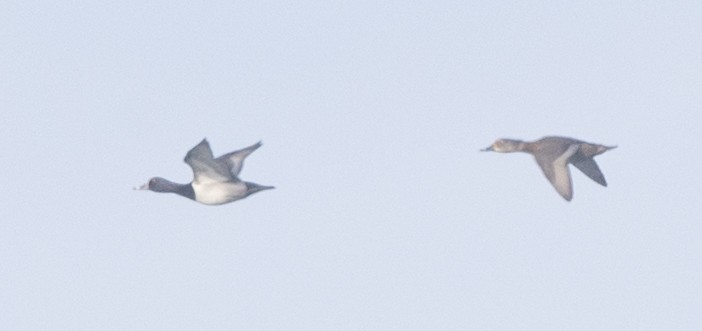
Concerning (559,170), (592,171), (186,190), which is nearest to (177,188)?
(186,190)

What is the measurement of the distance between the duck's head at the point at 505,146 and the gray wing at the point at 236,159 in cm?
857

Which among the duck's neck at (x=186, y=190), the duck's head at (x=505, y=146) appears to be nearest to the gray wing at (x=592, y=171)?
the duck's head at (x=505, y=146)

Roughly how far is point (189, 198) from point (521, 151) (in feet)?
32.4

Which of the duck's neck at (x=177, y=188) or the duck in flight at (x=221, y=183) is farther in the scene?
the duck's neck at (x=177, y=188)

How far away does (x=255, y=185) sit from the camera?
34562 mm

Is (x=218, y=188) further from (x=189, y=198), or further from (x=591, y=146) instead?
(x=591, y=146)

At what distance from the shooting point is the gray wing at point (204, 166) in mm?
32719

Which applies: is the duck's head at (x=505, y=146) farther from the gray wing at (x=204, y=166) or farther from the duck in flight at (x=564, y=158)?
the gray wing at (x=204, y=166)

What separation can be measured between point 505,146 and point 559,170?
457 centimetres

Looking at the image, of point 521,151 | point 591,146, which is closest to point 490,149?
point 521,151

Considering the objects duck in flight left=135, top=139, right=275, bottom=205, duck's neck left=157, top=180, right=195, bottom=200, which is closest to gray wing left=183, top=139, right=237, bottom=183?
duck in flight left=135, top=139, right=275, bottom=205

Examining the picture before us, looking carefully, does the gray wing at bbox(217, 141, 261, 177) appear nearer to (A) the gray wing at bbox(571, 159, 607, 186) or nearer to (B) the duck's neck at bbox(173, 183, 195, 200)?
(B) the duck's neck at bbox(173, 183, 195, 200)

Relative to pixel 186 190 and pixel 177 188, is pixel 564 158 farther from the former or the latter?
pixel 177 188

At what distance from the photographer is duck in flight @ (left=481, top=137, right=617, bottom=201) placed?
36625 mm
